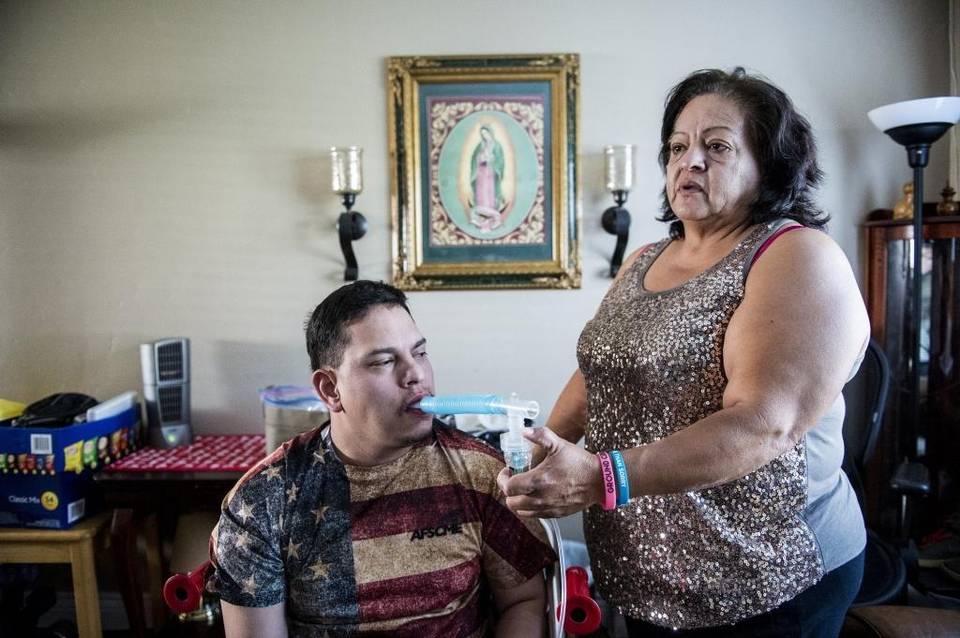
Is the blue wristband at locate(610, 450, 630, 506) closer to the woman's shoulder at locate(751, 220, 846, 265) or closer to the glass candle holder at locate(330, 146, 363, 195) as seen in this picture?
the woman's shoulder at locate(751, 220, 846, 265)

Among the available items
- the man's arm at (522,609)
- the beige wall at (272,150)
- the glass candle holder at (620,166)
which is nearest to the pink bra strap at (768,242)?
the man's arm at (522,609)

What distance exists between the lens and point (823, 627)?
120 centimetres

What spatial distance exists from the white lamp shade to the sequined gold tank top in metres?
1.52

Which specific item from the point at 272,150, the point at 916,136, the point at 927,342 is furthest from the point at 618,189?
the point at 272,150

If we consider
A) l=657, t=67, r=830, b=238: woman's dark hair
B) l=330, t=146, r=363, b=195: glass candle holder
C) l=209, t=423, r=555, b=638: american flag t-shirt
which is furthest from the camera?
l=330, t=146, r=363, b=195: glass candle holder

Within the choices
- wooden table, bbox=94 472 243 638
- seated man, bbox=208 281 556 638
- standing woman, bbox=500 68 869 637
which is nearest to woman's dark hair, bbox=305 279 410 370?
seated man, bbox=208 281 556 638

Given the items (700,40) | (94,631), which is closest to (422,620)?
(94,631)

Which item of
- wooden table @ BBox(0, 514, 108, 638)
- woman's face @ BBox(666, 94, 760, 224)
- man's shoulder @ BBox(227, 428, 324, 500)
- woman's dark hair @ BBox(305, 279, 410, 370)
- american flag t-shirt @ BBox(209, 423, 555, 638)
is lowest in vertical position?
wooden table @ BBox(0, 514, 108, 638)

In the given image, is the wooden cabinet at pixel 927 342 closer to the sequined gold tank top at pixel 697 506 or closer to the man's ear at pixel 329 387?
the sequined gold tank top at pixel 697 506

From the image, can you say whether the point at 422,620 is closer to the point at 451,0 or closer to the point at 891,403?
the point at 891,403

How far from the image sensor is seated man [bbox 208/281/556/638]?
4.38 feet

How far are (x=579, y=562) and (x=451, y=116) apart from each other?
5.68 ft

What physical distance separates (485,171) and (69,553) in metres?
1.95

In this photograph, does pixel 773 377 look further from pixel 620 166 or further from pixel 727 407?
pixel 620 166
